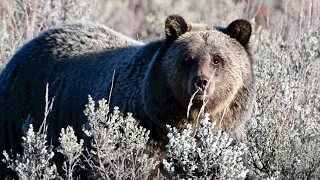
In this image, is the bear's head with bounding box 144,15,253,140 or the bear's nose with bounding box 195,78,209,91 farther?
the bear's head with bounding box 144,15,253,140

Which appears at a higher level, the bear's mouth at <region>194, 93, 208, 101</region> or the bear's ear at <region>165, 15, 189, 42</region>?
the bear's ear at <region>165, 15, 189, 42</region>

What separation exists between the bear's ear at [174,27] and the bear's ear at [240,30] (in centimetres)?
32

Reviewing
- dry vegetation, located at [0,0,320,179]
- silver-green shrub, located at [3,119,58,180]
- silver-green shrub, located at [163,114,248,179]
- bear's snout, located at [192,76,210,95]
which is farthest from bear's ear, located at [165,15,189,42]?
silver-green shrub, located at [3,119,58,180]

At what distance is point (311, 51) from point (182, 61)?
3.14 meters

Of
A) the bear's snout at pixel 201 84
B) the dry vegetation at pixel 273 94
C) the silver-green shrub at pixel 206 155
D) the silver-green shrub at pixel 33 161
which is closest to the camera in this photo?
the silver-green shrub at pixel 206 155

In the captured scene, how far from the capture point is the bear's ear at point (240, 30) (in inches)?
226

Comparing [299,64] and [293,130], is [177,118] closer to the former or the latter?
[293,130]

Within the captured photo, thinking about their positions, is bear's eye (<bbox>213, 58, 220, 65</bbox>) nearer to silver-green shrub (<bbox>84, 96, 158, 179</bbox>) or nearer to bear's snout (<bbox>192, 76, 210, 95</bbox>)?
bear's snout (<bbox>192, 76, 210, 95</bbox>)

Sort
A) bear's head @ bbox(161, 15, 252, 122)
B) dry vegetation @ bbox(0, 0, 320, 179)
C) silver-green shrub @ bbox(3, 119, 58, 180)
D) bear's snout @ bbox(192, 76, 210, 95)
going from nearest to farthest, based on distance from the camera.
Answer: silver-green shrub @ bbox(3, 119, 58, 180) → bear's snout @ bbox(192, 76, 210, 95) → bear's head @ bbox(161, 15, 252, 122) → dry vegetation @ bbox(0, 0, 320, 179)

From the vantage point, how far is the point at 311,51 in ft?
27.4

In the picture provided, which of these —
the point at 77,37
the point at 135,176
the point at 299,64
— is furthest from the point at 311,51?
the point at 135,176

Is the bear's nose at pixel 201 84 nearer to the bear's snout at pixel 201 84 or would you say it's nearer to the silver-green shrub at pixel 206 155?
the bear's snout at pixel 201 84

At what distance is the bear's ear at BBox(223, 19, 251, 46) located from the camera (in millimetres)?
5730

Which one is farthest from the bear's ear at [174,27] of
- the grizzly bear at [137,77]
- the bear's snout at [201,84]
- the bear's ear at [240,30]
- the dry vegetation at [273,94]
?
the dry vegetation at [273,94]
